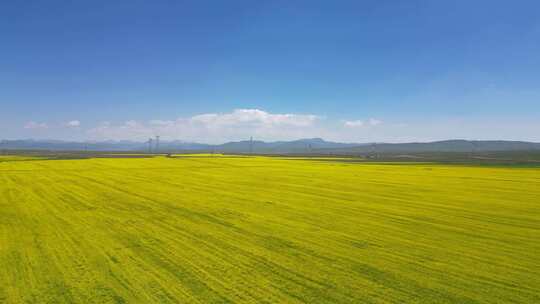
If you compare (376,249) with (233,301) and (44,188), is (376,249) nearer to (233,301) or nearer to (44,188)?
(233,301)

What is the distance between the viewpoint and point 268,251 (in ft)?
40.9

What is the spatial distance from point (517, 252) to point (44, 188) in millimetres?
31932

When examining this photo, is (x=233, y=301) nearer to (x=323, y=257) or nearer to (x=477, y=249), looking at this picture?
(x=323, y=257)

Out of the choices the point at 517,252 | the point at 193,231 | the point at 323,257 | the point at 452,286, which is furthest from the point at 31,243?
the point at 517,252

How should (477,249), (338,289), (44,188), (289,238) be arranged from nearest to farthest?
(338,289), (477,249), (289,238), (44,188)

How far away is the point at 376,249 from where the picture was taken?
12.8m

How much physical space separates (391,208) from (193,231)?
1180 cm

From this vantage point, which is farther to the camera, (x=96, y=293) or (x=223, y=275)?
(x=223, y=275)

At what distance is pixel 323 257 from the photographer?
11844 millimetres

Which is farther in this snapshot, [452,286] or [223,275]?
[223,275]

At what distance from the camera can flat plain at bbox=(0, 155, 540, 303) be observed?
900 cm

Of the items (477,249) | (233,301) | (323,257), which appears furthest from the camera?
(477,249)

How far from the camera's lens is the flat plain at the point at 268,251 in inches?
354

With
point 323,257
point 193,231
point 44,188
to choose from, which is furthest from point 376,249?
point 44,188
